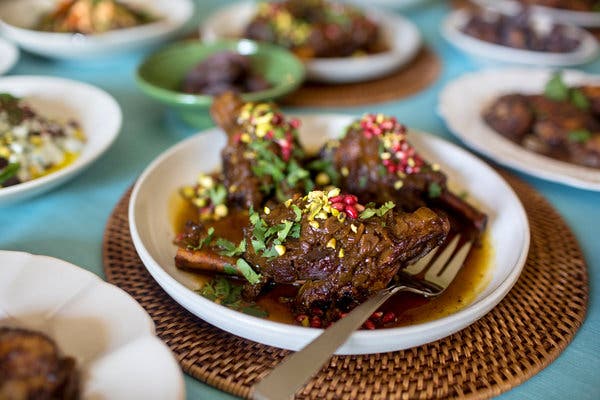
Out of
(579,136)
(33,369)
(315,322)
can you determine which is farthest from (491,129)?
(33,369)

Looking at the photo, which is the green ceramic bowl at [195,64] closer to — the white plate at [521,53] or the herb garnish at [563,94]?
the white plate at [521,53]

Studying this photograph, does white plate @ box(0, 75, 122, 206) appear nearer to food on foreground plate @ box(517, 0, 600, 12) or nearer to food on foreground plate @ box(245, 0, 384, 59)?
food on foreground plate @ box(245, 0, 384, 59)

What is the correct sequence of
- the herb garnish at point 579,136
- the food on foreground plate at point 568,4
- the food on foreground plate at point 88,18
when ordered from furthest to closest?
the food on foreground plate at point 568,4
the food on foreground plate at point 88,18
the herb garnish at point 579,136

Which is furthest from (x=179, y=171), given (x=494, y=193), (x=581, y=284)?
(x=581, y=284)

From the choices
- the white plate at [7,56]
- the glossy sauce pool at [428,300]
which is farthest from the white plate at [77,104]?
the glossy sauce pool at [428,300]

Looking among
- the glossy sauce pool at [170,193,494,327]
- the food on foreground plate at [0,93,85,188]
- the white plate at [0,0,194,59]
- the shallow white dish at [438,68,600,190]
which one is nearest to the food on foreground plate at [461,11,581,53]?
the shallow white dish at [438,68,600,190]

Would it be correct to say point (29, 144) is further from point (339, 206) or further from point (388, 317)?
point (388, 317)
